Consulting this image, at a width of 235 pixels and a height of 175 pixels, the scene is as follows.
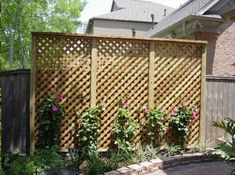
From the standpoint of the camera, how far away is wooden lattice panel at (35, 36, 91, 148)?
21.9 feet

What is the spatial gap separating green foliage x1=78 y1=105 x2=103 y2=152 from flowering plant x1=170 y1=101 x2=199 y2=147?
5.32 ft

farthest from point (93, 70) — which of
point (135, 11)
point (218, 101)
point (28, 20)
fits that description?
point (135, 11)

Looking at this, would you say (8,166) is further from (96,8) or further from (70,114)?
(96,8)

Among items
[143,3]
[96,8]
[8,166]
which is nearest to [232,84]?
[8,166]

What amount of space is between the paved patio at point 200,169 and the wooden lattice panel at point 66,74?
1970 mm

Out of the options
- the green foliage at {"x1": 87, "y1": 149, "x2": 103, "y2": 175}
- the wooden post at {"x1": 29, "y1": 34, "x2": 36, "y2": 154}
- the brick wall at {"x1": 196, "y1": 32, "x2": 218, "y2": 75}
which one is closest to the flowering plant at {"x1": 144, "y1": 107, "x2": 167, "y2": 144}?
the green foliage at {"x1": 87, "y1": 149, "x2": 103, "y2": 175}

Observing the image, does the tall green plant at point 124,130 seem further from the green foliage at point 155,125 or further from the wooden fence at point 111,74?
the green foliage at point 155,125

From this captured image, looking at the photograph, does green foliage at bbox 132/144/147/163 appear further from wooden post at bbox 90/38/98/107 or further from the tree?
the tree

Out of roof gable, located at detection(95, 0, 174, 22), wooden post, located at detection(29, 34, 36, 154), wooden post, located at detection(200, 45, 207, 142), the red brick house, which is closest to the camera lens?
wooden post, located at detection(29, 34, 36, 154)

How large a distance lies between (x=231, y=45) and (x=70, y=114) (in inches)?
274

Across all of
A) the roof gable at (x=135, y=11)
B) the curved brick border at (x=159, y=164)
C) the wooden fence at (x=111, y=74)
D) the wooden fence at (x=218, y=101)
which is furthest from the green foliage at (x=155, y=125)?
the roof gable at (x=135, y=11)

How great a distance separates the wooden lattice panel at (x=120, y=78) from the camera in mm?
6961

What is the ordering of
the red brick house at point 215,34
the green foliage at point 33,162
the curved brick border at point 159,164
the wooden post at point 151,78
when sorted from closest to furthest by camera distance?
the green foliage at point 33,162 → the curved brick border at point 159,164 → the wooden post at point 151,78 → the red brick house at point 215,34

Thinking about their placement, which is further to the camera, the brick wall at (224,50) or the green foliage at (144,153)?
the brick wall at (224,50)
